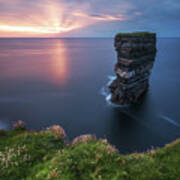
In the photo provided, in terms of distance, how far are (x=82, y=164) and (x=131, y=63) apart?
3201 cm

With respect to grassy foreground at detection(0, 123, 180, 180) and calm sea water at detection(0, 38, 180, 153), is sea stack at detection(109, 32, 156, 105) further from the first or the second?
grassy foreground at detection(0, 123, 180, 180)

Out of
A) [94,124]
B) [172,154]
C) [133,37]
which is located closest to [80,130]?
[94,124]

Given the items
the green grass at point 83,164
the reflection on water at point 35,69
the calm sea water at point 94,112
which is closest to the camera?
the green grass at point 83,164

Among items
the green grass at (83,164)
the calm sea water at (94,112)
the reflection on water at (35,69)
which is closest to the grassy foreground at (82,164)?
the green grass at (83,164)

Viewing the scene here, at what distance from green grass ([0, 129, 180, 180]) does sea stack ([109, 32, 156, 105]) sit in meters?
29.0

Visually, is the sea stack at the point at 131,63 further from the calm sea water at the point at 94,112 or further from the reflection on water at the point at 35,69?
the reflection on water at the point at 35,69

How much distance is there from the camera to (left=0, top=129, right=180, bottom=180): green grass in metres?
6.05

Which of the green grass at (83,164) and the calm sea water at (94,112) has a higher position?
the green grass at (83,164)

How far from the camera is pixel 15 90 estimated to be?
45.7 metres

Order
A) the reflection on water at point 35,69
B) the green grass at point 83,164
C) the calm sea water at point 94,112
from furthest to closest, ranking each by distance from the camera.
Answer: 1. the reflection on water at point 35,69
2. the calm sea water at point 94,112
3. the green grass at point 83,164

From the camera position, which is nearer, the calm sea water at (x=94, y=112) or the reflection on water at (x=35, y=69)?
the calm sea water at (x=94, y=112)

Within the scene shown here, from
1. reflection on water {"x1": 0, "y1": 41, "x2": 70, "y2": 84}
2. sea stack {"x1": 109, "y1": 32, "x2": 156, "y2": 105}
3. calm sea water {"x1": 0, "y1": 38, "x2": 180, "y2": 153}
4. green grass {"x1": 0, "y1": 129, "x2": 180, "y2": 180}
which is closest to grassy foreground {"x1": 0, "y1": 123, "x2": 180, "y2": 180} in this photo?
green grass {"x1": 0, "y1": 129, "x2": 180, "y2": 180}

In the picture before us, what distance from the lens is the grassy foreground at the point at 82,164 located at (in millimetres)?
6051

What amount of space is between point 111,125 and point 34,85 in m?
32.6
